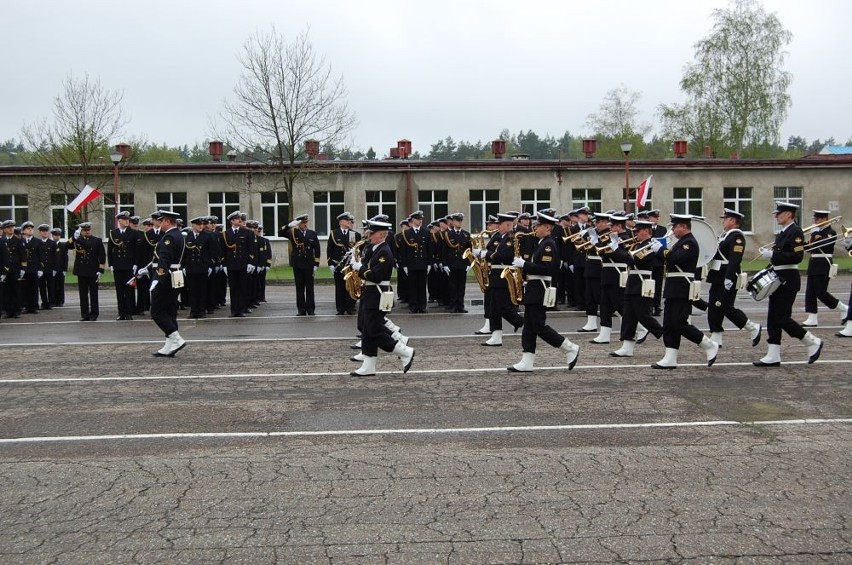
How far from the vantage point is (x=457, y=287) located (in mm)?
18766

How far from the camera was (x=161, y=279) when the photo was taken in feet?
40.8

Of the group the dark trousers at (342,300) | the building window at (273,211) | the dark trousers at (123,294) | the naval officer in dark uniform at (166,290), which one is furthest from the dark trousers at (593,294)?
the building window at (273,211)

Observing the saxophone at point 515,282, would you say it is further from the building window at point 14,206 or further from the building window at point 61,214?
the building window at point 14,206

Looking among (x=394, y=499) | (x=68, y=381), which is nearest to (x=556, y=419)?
(x=394, y=499)

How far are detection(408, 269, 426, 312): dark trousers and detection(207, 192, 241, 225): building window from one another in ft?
74.9

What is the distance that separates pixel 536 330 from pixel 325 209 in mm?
30640

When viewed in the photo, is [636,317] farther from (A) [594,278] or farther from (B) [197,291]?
(B) [197,291]

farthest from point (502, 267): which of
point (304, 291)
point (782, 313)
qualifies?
point (304, 291)

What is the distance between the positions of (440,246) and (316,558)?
14.7m

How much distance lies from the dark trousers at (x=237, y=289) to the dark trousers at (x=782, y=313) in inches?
438

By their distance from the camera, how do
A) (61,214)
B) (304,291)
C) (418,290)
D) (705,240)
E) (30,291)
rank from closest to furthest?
(705,240) → (304,291) → (418,290) → (30,291) → (61,214)

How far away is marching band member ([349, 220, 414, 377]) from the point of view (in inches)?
413

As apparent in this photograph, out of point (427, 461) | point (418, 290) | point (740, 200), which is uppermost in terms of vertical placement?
point (740, 200)

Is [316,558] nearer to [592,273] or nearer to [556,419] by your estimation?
[556,419]
